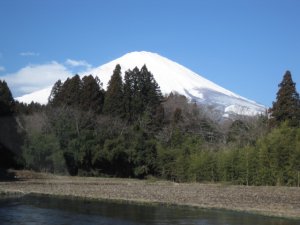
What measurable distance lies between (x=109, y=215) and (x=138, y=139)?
76.6 ft

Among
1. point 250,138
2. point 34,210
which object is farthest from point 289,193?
point 250,138

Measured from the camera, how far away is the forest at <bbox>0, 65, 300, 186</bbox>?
102 feet

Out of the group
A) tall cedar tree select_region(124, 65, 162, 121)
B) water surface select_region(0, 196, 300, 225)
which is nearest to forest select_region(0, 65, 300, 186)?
tall cedar tree select_region(124, 65, 162, 121)

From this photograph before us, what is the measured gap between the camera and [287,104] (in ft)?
115

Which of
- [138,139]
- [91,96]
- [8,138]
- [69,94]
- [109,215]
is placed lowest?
[109,215]

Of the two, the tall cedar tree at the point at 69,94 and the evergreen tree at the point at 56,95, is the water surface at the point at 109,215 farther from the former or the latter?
the evergreen tree at the point at 56,95

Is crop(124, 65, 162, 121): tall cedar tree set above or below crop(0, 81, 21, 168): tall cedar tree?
above

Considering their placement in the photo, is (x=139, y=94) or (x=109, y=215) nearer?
(x=109, y=215)

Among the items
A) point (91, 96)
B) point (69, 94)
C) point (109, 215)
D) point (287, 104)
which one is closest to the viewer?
point (109, 215)

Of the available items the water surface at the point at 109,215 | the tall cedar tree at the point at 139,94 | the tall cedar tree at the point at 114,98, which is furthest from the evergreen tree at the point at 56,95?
the water surface at the point at 109,215

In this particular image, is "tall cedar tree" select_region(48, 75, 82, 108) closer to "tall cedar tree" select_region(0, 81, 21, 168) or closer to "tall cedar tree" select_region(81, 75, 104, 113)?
"tall cedar tree" select_region(81, 75, 104, 113)

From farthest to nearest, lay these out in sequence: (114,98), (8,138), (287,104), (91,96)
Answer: (91,96), (114,98), (8,138), (287,104)

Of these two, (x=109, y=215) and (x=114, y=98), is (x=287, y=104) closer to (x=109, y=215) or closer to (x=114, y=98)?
(x=114, y=98)

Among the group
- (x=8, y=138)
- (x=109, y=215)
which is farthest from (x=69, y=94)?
(x=109, y=215)
